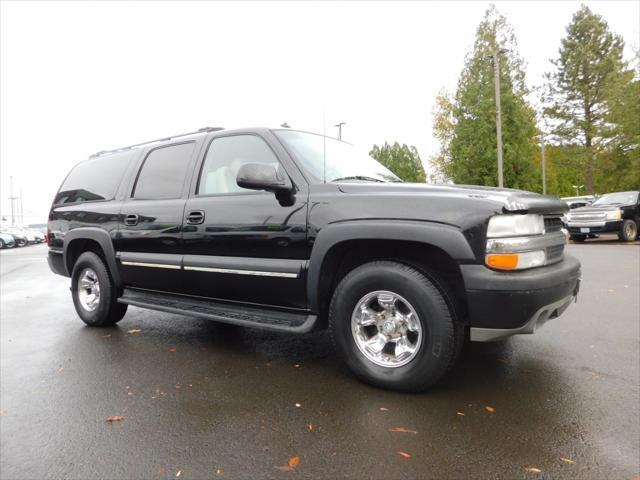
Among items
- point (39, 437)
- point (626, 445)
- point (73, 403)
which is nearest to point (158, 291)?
point (73, 403)

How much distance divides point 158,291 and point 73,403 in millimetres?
1472

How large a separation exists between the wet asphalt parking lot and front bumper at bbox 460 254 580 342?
0.50 metres

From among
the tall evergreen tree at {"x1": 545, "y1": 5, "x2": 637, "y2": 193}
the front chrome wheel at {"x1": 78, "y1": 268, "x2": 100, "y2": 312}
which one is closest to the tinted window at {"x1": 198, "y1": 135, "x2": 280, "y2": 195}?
the front chrome wheel at {"x1": 78, "y1": 268, "x2": 100, "y2": 312}

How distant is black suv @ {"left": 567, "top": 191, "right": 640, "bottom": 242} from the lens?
14312 mm

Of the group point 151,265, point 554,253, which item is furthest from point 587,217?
point 151,265

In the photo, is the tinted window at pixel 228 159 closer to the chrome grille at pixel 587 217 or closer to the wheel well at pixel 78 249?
the wheel well at pixel 78 249

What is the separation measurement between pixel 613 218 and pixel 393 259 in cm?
1436

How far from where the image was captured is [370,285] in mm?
2898

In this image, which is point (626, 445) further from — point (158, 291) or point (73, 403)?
point (158, 291)

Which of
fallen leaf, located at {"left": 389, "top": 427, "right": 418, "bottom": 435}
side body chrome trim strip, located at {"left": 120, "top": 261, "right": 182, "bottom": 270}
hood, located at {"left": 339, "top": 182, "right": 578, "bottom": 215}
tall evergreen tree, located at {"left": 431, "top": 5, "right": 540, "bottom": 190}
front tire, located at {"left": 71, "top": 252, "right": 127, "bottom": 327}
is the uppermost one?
tall evergreen tree, located at {"left": 431, "top": 5, "right": 540, "bottom": 190}

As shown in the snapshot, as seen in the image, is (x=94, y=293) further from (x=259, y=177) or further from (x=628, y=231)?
(x=628, y=231)

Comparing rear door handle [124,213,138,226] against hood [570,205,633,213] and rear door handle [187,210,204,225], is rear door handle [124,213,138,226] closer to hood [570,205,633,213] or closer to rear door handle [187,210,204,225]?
rear door handle [187,210,204,225]

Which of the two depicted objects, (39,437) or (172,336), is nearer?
(39,437)

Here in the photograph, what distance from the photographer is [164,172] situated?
427cm
